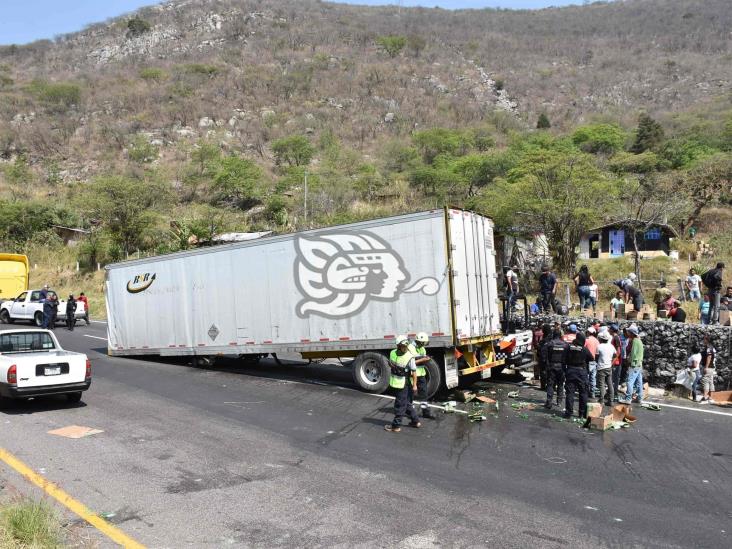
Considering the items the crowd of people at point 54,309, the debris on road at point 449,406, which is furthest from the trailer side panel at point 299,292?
the crowd of people at point 54,309

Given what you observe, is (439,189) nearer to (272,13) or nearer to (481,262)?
(481,262)

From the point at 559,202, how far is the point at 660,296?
13.1m

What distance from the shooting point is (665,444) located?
890 cm

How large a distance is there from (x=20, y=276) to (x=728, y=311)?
101 feet

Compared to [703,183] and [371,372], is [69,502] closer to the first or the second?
[371,372]

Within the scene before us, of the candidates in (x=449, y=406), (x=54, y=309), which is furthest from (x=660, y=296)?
(x=54, y=309)

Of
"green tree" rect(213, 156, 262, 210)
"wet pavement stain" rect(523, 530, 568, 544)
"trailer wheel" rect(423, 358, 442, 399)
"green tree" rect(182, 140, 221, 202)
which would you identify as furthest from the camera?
"green tree" rect(182, 140, 221, 202)

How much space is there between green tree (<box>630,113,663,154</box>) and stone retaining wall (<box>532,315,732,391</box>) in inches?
2309

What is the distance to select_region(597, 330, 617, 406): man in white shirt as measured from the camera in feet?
37.0

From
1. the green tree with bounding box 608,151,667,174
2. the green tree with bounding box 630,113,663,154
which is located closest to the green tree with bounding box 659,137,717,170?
the green tree with bounding box 608,151,667,174

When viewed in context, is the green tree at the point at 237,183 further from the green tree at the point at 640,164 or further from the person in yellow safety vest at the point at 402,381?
the person in yellow safety vest at the point at 402,381

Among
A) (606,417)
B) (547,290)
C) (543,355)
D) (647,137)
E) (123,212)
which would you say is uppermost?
(647,137)

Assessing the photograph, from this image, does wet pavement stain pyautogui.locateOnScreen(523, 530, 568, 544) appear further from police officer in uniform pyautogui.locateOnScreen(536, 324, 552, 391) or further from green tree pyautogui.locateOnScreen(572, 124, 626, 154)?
green tree pyautogui.locateOnScreen(572, 124, 626, 154)

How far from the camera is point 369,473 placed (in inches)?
292
